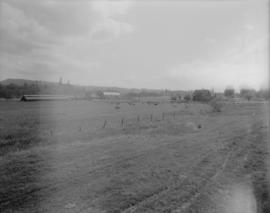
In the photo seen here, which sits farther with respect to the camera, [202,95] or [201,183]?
[202,95]

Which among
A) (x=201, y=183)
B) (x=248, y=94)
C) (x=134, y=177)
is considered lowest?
(x=134, y=177)

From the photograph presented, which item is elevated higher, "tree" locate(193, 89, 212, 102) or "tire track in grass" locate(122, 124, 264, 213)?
"tree" locate(193, 89, 212, 102)

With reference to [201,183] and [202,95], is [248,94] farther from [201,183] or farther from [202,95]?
[201,183]

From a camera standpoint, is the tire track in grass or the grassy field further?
the grassy field

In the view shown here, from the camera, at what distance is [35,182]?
6.84 m

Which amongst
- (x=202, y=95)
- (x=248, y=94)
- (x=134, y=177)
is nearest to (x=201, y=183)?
(x=134, y=177)

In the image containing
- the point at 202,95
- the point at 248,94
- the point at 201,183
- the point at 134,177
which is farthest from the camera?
the point at 248,94

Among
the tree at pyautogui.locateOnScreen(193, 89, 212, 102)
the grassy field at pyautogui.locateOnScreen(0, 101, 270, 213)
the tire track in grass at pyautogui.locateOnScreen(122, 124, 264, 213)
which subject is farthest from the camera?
the tree at pyautogui.locateOnScreen(193, 89, 212, 102)

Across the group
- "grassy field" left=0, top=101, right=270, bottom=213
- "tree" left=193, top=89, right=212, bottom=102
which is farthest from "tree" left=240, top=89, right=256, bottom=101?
"grassy field" left=0, top=101, right=270, bottom=213

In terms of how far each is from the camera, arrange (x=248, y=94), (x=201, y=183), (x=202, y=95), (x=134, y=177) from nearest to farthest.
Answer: (x=201, y=183) → (x=134, y=177) → (x=202, y=95) → (x=248, y=94)

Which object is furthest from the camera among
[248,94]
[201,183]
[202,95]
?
[248,94]

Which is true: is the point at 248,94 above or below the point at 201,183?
above

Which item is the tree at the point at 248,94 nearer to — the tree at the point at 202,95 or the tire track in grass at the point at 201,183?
the tree at the point at 202,95

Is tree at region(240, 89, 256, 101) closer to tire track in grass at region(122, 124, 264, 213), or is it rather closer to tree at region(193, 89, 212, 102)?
tree at region(193, 89, 212, 102)
